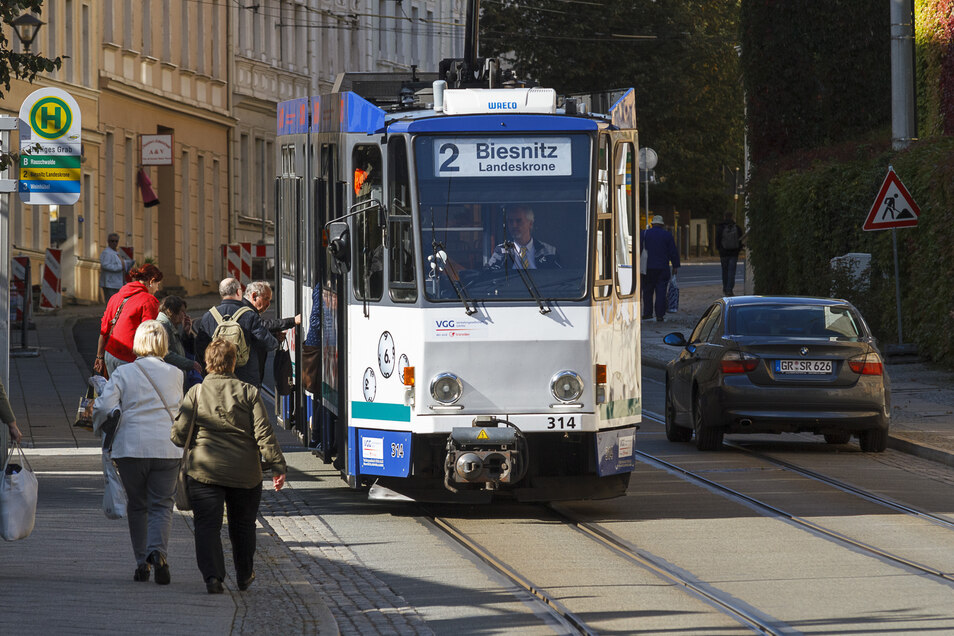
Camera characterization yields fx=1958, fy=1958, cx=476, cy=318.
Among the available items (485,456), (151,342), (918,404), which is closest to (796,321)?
(918,404)

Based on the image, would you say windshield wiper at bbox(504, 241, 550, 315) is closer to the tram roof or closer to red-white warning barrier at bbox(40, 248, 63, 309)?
the tram roof

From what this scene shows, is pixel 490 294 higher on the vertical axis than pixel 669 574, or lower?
higher

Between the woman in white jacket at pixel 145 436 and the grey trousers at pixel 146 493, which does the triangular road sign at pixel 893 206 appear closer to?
the woman in white jacket at pixel 145 436

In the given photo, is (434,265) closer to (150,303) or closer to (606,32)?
(150,303)

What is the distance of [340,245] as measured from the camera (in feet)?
44.7

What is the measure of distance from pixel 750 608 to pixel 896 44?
2099cm

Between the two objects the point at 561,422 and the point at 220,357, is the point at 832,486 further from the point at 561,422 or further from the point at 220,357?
the point at 220,357

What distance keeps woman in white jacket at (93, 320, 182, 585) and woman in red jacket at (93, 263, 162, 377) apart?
446cm

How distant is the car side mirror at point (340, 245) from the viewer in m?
13.6

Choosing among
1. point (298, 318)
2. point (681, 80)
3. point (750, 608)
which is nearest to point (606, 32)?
point (681, 80)

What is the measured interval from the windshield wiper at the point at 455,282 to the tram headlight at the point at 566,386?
2.38ft

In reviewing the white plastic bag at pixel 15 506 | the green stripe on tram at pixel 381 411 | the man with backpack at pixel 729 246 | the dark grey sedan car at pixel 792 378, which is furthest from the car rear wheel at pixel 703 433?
the man with backpack at pixel 729 246

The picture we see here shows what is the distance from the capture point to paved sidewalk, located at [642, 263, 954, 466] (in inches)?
727

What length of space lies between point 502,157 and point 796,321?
5.86 m
